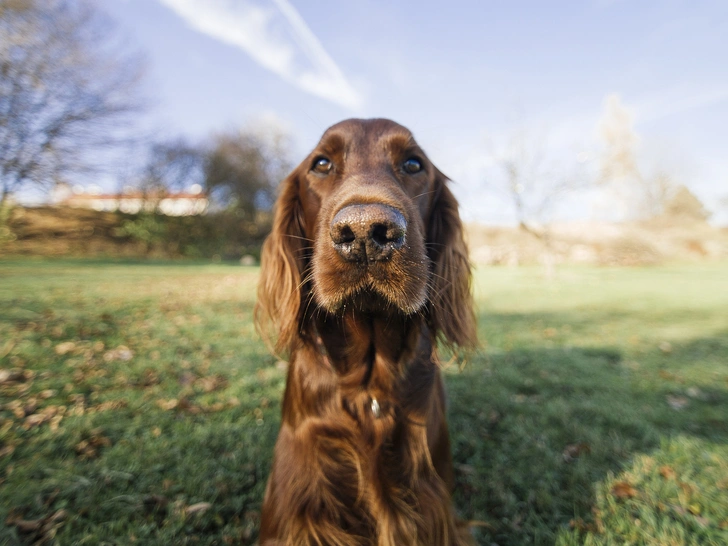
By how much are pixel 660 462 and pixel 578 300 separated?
9.23 meters

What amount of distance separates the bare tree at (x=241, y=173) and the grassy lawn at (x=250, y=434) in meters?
20.4

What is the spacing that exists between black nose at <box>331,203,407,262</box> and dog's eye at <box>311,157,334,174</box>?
69 centimetres

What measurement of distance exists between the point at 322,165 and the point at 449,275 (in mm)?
868

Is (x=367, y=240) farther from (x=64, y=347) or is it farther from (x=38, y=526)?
(x=64, y=347)

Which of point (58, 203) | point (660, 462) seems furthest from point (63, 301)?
point (58, 203)

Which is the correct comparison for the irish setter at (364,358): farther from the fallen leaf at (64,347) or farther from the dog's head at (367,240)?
the fallen leaf at (64,347)

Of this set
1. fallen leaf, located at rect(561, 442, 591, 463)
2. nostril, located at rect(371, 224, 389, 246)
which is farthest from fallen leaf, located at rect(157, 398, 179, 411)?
fallen leaf, located at rect(561, 442, 591, 463)

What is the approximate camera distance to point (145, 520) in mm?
1768

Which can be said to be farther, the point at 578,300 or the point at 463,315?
the point at 578,300

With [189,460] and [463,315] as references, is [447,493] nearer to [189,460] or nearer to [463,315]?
[463,315]

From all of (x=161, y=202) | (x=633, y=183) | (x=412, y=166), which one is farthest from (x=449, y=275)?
(x=633, y=183)

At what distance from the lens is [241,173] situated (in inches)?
994

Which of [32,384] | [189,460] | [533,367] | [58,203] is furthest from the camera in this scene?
[58,203]

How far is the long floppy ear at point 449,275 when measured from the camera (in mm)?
1853
